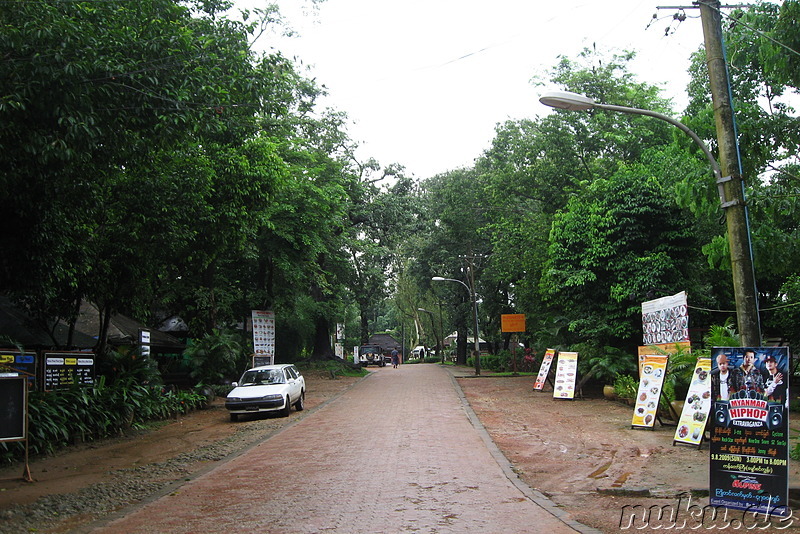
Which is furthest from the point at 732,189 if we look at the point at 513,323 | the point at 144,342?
the point at 513,323

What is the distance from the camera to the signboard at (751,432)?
21.5 ft

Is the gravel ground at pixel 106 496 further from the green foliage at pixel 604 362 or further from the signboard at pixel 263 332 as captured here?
the green foliage at pixel 604 362

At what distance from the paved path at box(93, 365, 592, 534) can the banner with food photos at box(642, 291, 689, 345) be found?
6.20 meters

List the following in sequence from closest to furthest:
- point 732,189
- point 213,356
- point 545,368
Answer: point 732,189 → point 213,356 → point 545,368

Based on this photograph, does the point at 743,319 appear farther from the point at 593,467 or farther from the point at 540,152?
the point at 540,152

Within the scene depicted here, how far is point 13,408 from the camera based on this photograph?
9.31 m

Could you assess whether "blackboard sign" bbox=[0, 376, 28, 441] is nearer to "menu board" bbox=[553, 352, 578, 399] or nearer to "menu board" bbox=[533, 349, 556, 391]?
"menu board" bbox=[553, 352, 578, 399]

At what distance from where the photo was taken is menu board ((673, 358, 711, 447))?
1120 centimetres

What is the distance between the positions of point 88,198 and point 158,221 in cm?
254

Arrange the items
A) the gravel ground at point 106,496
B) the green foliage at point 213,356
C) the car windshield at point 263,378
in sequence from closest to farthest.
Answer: the gravel ground at point 106,496
the car windshield at point 263,378
the green foliage at point 213,356

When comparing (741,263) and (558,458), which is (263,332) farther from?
(741,263)

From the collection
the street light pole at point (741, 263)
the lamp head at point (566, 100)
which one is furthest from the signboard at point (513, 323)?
the street light pole at point (741, 263)

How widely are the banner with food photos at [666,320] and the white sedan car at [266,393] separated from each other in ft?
34.5

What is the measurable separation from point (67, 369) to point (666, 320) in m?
14.9
